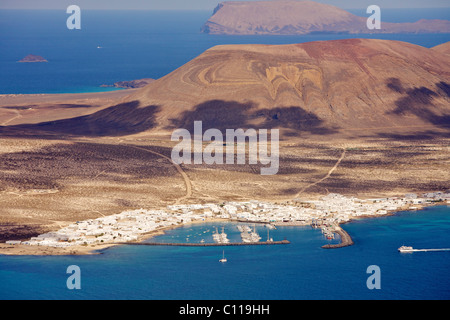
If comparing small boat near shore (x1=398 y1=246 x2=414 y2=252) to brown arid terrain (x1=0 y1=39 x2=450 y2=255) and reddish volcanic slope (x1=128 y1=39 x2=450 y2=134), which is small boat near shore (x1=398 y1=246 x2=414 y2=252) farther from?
reddish volcanic slope (x1=128 y1=39 x2=450 y2=134)

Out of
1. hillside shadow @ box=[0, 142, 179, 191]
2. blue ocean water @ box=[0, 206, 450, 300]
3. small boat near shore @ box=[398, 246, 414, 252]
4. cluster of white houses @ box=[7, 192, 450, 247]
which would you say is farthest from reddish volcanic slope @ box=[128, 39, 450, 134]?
small boat near shore @ box=[398, 246, 414, 252]

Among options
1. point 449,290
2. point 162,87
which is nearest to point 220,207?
point 449,290

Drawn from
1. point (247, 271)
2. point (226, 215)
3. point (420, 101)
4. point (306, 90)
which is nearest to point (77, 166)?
point (226, 215)

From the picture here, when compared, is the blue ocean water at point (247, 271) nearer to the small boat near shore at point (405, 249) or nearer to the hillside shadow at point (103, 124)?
the small boat near shore at point (405, 249)

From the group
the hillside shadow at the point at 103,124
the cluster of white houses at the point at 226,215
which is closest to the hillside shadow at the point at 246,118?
the hillside shadow at the point at 103,124

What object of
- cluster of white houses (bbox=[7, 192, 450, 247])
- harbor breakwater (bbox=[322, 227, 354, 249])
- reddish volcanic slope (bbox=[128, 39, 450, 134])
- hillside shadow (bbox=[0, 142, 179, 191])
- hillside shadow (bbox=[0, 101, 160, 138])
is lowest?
harbor breakwater (bbox=[322, 227, 354, 249])

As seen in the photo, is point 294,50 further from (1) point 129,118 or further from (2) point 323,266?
(2) point 323,266
